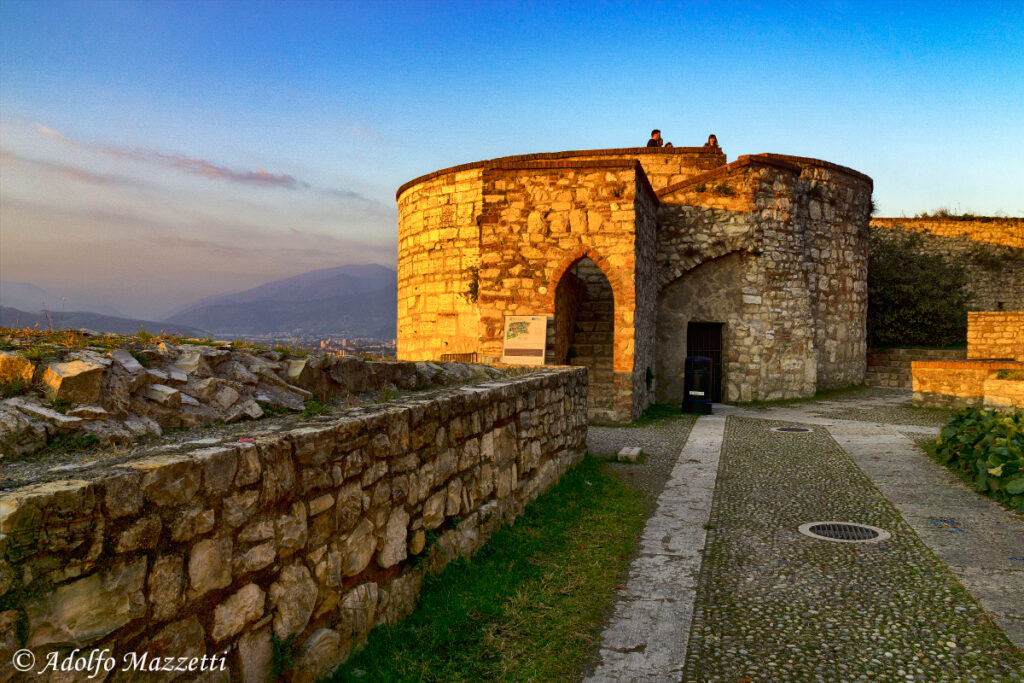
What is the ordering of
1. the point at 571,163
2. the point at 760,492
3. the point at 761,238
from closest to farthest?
1. the point at 760,492
2. the point at 571,163
3. the point at 761,238

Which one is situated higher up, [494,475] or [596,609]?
[494,475]

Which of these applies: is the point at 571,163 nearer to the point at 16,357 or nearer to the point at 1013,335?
the point at 16,357

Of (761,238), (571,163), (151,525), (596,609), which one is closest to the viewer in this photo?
(151,525)

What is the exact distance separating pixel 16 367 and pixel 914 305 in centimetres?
2317

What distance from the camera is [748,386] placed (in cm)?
1515

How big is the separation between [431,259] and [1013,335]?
13519 mm

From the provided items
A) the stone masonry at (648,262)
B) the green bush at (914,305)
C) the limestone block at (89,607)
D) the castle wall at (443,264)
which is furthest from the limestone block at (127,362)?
the green bush at (914,305)

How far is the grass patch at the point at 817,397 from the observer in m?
14.9

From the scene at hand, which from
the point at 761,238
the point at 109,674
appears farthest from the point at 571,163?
the point at 109,674

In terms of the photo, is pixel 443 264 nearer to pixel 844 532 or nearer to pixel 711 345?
pixel 711 345

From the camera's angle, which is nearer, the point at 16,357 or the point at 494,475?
the point at 16,357

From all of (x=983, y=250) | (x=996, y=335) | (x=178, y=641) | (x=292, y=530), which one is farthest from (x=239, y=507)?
(x=983, y=250)

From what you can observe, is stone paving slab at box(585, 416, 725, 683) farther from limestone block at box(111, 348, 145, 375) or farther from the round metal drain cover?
limestone block at box(111, 348, 145, 375)

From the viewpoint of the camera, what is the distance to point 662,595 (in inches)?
165
